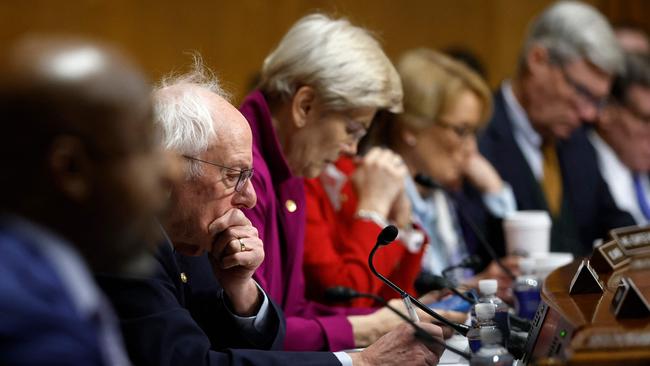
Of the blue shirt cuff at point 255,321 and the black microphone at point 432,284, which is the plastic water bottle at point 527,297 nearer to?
the black microphone at point 432,284

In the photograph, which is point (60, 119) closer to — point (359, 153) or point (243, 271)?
point (243, 271)

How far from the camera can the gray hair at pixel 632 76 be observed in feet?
14.6

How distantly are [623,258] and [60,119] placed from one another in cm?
168

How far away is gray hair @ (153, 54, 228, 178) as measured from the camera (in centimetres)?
191

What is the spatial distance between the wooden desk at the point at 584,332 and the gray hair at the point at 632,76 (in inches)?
102

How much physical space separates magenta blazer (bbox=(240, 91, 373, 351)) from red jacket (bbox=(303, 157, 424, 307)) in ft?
0.42

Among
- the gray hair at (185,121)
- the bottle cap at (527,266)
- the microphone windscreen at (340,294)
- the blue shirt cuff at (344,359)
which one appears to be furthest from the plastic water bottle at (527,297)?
the gray hair at (185,121)

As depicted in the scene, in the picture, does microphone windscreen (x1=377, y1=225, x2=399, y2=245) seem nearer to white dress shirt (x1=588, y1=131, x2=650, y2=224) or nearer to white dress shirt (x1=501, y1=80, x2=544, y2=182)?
white dress shirt (x1=501, y1=80, x2=544, y2=182)

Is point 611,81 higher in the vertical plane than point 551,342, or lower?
lower

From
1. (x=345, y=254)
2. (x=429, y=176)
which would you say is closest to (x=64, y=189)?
(x=345, y=254)

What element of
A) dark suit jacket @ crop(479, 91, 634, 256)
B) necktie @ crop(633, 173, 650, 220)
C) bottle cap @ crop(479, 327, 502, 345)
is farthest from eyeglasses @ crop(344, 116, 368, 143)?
necktie @ crop(633, 173, 650, 220)

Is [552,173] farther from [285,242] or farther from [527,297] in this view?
[285,242]

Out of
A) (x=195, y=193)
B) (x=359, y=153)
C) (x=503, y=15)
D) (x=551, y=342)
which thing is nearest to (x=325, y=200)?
(x=359, y=153)

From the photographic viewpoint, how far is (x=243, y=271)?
198cm
